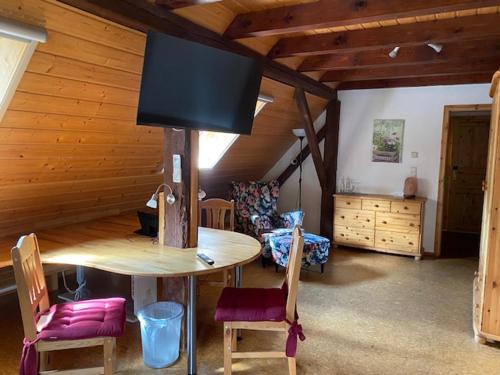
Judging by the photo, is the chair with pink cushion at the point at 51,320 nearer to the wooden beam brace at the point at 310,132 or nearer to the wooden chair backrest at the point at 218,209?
the wooden chair backrest at the point at 218,209

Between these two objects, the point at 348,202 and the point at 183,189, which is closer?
the point at 183,189

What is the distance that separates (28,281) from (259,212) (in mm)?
3349

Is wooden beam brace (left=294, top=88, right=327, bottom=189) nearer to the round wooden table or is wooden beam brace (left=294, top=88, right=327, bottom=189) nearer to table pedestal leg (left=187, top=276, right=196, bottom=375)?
the round wooden table

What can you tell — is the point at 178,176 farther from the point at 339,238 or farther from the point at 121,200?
the point at 339,238

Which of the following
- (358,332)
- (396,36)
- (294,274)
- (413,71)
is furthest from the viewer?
(413,71)

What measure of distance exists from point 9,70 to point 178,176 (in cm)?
104

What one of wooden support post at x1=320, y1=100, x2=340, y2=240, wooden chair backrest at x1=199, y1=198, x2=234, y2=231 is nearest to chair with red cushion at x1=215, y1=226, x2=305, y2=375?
wooden chair backrest at x1=199, y1=198, x2=234, y2=231

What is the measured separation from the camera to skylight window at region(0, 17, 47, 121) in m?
1.74

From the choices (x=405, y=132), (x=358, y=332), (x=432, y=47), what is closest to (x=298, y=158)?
(x=405, y=132)

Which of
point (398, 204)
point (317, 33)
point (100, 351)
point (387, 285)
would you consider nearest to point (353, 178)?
point (398, 204)

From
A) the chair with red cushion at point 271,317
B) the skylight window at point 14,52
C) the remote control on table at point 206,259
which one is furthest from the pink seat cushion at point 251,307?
the skylight window at point 14,52

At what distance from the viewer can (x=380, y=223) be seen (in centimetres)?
487

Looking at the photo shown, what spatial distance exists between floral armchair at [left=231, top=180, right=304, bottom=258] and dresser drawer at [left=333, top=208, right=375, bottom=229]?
2.01ft

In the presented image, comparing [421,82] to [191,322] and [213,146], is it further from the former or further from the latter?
[191,322]
